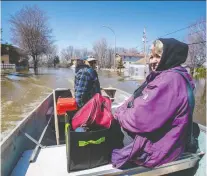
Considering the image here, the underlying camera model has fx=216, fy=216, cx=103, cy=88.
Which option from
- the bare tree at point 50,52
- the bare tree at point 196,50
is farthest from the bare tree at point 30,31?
the bare tree at point 196,50

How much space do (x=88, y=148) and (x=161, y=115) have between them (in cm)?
84

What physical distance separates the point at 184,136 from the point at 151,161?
1.42ft

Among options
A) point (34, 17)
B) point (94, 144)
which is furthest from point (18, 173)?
point (34, 17)

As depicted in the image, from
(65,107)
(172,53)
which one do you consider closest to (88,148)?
(172,53)

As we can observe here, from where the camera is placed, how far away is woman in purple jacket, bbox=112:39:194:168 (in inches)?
78.7

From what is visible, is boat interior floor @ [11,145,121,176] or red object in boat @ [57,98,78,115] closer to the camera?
boat interior floor @ [11,145,121,176]

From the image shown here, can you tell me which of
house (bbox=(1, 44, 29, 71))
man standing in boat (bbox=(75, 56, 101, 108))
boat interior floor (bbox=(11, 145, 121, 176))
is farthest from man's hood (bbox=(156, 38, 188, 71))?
house (bbox=(1, 44, 29, 71))

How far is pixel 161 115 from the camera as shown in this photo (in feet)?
6.57

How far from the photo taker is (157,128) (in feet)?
6.72

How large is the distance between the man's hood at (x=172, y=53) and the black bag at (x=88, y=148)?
0.95 metres

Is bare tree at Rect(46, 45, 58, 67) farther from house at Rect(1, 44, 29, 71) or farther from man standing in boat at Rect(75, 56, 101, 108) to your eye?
man standing in boat at Rect(75, 56, 101, 108)

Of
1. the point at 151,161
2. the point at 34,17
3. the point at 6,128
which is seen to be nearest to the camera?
the point at 151,161

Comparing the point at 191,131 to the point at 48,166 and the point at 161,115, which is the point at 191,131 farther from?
the point at 48,166

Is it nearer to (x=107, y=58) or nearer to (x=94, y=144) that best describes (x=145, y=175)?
(x=94, y=144)
